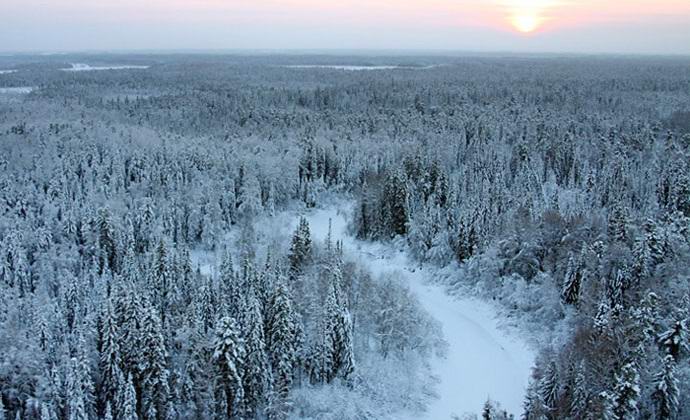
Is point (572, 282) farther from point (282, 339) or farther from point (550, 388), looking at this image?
point (282, 339)

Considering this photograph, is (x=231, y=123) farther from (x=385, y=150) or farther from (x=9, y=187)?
(x=9, y=187)

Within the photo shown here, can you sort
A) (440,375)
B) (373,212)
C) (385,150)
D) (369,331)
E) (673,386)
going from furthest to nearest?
(385,150) < (373,212) < (369,331) < (440,375) < (673,386)

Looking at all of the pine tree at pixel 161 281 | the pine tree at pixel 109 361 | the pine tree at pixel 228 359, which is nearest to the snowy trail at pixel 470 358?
the pine tree at pixel 228 359

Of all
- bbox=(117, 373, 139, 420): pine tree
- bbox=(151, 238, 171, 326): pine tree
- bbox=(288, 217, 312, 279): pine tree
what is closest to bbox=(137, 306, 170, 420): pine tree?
bbox=(117, 373, 139, 420): pine tree

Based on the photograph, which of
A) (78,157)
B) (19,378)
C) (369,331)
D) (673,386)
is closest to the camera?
(673,386)

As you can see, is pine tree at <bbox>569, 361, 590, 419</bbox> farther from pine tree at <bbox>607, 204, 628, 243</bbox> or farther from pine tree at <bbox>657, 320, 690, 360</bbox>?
pine tree at <bbox>607, 204, 628, 243</bbox>

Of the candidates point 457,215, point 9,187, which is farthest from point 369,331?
point 9,187

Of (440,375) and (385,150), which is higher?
(385,150)
